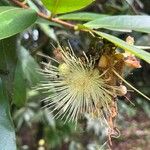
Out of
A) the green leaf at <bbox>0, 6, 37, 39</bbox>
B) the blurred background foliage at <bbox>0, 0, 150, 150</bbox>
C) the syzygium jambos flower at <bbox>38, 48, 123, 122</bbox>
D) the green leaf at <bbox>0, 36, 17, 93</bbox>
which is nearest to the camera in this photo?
the green leaf at <bbox>0, 6, 37, 39</bbox>

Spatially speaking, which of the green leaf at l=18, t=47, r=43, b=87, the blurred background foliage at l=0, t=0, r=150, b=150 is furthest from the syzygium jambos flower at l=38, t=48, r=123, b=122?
the green leaf at l=18, t=47, r=43, b=87

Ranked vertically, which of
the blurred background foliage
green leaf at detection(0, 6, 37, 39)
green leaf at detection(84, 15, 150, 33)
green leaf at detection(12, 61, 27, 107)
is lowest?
the blurred background foliage

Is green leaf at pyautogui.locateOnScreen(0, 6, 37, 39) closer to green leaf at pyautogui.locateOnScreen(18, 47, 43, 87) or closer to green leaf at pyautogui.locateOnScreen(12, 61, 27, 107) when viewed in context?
green leaf at pyautogui.locateOnScreen(12, 61, 27, 107)

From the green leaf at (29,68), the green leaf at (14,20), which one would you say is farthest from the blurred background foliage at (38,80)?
the green leaf at (14,20)

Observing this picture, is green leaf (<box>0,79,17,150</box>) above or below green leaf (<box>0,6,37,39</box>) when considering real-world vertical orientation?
below

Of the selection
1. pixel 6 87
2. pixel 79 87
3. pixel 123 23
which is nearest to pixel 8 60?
pixel 6 87

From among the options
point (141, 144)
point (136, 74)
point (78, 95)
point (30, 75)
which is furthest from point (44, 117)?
point (141, 144)
